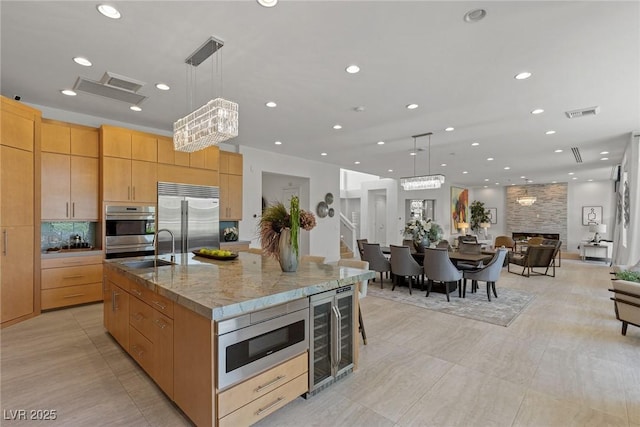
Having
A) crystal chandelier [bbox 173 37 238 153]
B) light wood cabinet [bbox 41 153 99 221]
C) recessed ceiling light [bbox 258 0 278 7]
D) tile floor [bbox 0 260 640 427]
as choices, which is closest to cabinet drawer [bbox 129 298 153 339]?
tile floor [bbox 0 260 640 427]

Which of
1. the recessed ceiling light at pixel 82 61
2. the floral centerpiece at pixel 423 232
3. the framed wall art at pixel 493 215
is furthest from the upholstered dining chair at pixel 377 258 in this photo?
the framed wall art at pixel 493 215

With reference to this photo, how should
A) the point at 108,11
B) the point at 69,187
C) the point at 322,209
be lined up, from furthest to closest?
the point at 322,209 < the point at 69,187 < the point at 108,11

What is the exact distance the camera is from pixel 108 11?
7.60ft

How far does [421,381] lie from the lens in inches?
101

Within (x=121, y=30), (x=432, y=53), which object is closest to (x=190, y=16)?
(x=121, y=30)

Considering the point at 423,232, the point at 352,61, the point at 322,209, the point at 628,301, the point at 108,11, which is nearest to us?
the point at 108,11

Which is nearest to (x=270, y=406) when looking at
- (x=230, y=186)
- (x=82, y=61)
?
(x=82, y=61)

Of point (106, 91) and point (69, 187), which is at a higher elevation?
point (106, 91)

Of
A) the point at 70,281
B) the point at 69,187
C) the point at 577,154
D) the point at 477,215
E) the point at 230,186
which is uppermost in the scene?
the point at 577,154

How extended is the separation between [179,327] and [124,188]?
374 centimetres

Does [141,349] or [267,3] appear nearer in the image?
[267,3]

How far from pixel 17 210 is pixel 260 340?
396 cm

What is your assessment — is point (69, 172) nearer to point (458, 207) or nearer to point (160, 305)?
point (160, 305)

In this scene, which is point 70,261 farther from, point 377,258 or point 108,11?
point 377,258
